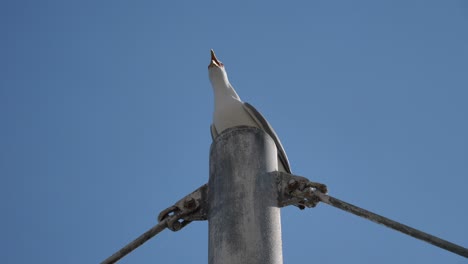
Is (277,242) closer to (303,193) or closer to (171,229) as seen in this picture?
(303,193)

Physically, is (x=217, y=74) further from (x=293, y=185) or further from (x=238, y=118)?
(x=293, y=185)

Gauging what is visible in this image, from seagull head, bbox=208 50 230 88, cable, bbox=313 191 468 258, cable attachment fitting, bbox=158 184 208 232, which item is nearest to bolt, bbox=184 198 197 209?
cable attachment fitting, bbox=158 184 208 232

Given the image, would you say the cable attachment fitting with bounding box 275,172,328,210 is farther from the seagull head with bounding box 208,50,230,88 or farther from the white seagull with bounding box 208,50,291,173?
the seagull head with bounding box 208,50,230,88

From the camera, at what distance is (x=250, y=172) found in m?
7.07

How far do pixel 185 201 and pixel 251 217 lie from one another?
85 centimetres

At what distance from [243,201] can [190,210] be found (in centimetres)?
65

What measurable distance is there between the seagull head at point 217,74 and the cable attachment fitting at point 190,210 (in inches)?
190

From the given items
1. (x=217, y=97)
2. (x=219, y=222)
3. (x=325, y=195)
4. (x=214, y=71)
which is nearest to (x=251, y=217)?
(x=219, y=222)

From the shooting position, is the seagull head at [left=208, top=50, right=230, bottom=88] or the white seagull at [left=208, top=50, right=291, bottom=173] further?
the seagull head at [left=208, top=50, right=230, bottom=88]

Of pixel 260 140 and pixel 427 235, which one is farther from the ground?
pixel 260 140

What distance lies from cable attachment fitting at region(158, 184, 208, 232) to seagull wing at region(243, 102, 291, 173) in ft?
8.20

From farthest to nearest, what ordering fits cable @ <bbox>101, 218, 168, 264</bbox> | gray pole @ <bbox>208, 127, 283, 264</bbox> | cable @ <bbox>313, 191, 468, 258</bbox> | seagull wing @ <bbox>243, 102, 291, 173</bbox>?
seagull wing @ <bbox>243, 102, 291, 173</bbox>, cable @ <bbox>101, 218, 168, 264</bbox>, gray pole @ <bbox>208, 127, 283, 264</bbox>, cable @ <bbox>313, 191, 468, 258</bbox>

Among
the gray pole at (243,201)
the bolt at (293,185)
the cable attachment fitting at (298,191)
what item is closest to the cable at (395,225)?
the cable attachment fitting at (298,191)

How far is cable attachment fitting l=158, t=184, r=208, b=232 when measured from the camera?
23.6 ft
